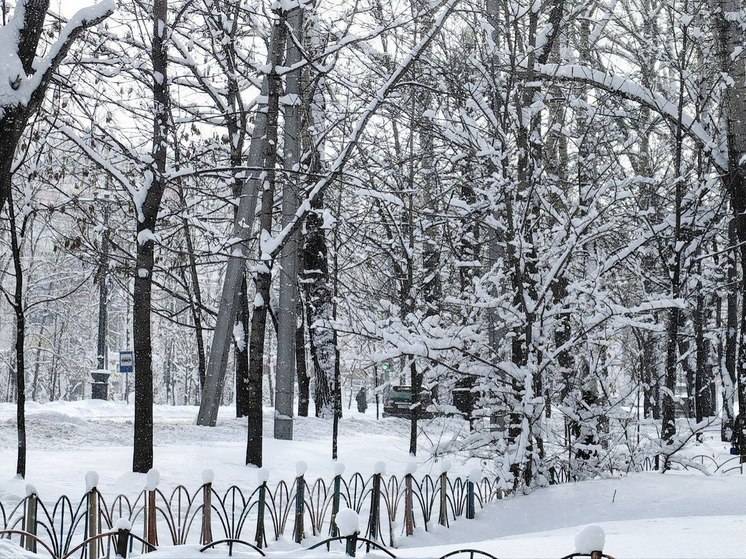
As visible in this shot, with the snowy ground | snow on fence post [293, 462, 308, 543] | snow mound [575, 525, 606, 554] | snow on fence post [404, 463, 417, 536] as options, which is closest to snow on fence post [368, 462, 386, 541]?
the snowy ground

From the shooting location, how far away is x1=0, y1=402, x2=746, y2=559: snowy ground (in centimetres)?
532

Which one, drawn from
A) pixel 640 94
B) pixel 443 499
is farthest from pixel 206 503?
pixel 640 94

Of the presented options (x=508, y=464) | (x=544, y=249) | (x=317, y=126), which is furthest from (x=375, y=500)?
(x=317, y=126)

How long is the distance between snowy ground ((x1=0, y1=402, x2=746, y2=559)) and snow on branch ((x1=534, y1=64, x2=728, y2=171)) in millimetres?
3697

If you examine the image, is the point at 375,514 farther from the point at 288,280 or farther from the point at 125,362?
the point at 125,362

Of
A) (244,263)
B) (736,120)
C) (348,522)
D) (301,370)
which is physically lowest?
(348,522)

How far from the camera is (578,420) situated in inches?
338

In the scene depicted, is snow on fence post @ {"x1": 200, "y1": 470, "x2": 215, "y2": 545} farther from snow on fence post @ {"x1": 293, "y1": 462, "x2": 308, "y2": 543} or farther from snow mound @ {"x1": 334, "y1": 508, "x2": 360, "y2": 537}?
snow mound @ {"x1": 334, "y1": 508, "x2": 360, "y2": 537}

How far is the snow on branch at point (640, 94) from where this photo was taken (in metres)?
10.2

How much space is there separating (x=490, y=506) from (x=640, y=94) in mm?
5536

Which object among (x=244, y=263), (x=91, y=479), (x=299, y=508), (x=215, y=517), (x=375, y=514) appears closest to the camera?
(x=91, y=479)

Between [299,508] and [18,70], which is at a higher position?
[18,70]

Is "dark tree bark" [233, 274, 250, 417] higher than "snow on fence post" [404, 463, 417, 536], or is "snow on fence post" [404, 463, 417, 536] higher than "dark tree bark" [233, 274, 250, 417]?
"dark tree bark" [233, 274, 250, 417]

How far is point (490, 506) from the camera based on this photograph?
823cm
